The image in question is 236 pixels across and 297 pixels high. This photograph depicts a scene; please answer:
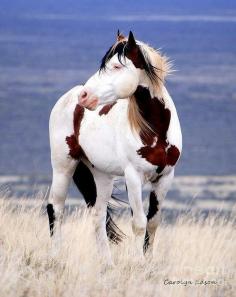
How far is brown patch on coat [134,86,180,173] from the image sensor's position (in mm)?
7590

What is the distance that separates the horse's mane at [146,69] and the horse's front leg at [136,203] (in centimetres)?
30

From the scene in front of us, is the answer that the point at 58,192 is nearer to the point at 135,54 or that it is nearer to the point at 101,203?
the point at 101,203

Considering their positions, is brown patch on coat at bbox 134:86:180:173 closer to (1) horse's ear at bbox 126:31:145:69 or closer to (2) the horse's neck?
(2) the horse's neck

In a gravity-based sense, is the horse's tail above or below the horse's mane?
below

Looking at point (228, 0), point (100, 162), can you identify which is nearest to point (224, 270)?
point (100, 162)

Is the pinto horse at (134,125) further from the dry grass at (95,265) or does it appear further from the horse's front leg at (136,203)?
the dry grass at (95,265)

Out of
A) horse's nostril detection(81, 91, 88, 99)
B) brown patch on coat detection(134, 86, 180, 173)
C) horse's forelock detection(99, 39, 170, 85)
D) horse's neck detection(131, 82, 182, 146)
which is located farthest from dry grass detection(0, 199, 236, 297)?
horse's forelock detection(99, 39, 170, 85)

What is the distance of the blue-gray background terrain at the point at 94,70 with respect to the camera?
26.9 meters

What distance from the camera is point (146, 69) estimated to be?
297 inches

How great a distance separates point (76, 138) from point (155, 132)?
0.89m

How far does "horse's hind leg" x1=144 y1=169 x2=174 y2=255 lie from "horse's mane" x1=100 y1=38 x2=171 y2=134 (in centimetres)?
36

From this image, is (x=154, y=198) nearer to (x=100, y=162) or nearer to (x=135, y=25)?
(x=100, y=162)

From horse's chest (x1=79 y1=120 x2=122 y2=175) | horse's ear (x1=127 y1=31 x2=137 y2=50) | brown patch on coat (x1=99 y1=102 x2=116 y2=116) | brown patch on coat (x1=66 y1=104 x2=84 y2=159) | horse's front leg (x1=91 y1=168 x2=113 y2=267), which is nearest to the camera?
horse's ear (x1=127 y1=31 x2=137 y2=50)

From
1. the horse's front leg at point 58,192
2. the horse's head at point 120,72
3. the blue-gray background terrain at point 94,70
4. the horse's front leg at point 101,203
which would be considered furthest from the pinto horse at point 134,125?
the blue-gray background terrain at point 94,70
